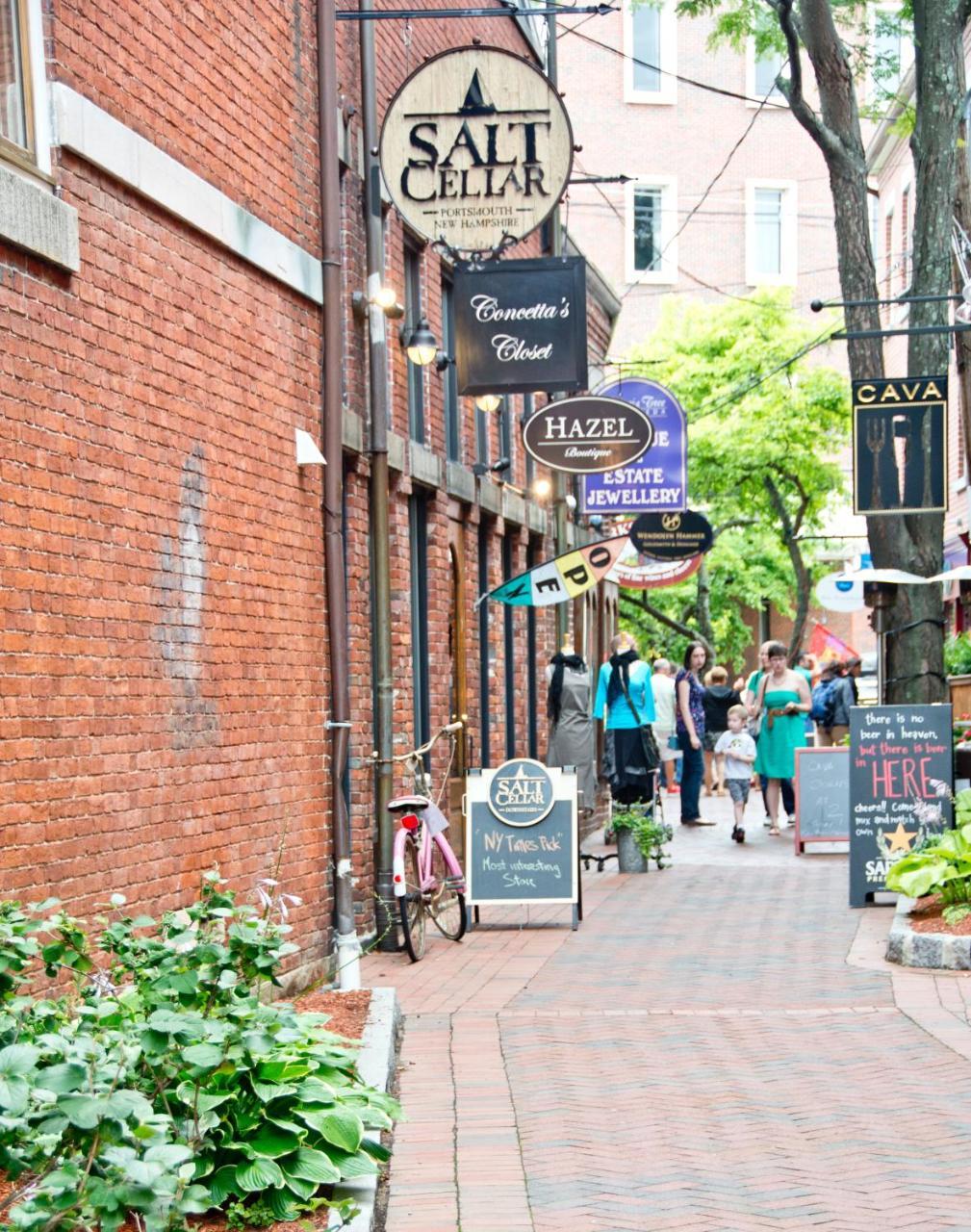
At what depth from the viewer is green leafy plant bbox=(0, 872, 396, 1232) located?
13.6 feet

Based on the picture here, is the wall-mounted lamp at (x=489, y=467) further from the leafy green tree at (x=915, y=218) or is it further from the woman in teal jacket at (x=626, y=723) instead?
the leafy green tree at (x=915, y=218)

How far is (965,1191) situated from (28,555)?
12.2 ft

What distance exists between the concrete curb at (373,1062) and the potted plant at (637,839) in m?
7.59

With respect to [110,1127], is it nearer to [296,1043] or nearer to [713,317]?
[296,1043]

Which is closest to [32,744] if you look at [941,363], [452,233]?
[452,233]

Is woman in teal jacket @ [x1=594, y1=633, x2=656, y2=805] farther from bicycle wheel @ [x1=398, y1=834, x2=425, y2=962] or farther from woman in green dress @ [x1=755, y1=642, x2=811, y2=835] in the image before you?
bicycle wheel @ [x1=398, y1=834, x2=425, y2=962]

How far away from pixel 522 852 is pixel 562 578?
3.00 meters

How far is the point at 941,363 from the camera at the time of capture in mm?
15555

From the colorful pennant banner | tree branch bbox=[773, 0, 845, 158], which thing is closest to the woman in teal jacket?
the colorful pennant banner

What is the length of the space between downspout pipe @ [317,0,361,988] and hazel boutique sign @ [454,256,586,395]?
2.04 metres

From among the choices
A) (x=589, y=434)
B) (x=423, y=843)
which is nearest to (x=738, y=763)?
(x=589, y=434)

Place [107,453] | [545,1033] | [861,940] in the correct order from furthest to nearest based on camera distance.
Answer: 1. [861,940]
2. [545,1033]
3. [107,453]

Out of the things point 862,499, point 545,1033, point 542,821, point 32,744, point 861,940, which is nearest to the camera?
point 32,744

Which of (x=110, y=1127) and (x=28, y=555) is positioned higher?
(x=28, y=555)
